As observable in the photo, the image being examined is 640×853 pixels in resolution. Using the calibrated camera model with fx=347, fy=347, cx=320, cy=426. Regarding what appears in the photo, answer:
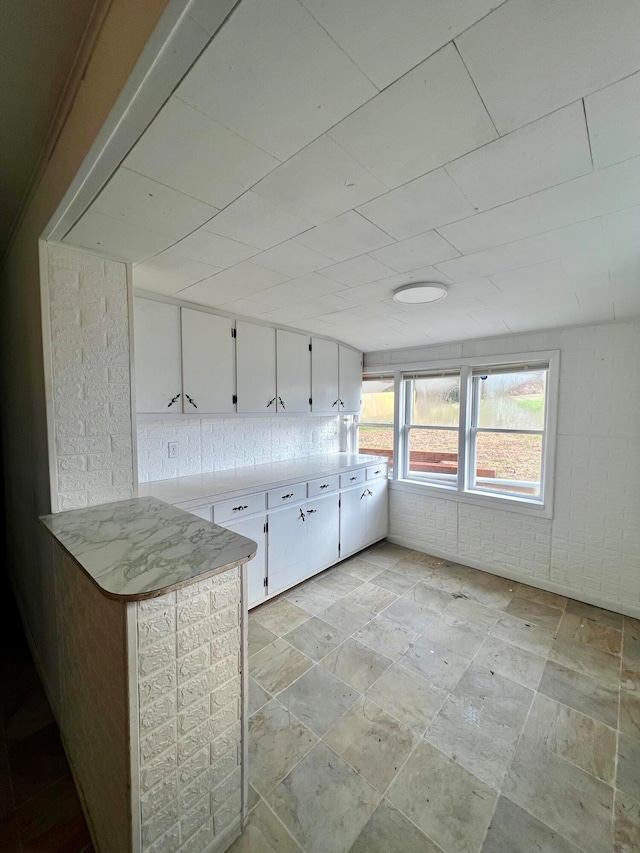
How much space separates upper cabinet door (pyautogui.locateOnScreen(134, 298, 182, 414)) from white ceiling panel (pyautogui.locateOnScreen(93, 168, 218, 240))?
0.93 meters

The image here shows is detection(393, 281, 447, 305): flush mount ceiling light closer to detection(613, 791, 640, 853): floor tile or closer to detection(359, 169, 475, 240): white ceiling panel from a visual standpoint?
detection(359, 169, 475, 240): white ceiling panel

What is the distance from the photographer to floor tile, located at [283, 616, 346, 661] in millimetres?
2207

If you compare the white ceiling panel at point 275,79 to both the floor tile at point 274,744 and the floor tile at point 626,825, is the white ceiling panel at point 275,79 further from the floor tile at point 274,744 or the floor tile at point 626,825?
the floor tile at point 626,825

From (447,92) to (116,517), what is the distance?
1854 millimetres

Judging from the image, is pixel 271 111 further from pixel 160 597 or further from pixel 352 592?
pixel 352 592

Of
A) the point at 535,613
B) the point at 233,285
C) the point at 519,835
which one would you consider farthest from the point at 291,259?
the point at 535,613

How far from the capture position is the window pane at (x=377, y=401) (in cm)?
409

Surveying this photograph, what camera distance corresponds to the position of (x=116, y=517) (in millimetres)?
1562

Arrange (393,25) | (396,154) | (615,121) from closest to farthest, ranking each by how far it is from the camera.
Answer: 1. (393,25)
2. (615,121)
3. (396,154)

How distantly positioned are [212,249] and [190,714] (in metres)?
1.79

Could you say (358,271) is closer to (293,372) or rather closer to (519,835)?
(293,372)

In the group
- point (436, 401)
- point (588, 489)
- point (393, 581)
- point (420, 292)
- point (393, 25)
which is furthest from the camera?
point (436, 401)

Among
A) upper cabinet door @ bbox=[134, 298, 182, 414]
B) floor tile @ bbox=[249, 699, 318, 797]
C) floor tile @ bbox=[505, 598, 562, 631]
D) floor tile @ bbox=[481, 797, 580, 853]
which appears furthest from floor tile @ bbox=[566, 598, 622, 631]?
upper cabinet door @ bbox=[134, 298, 182, 414]

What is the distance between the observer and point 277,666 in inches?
81.7
